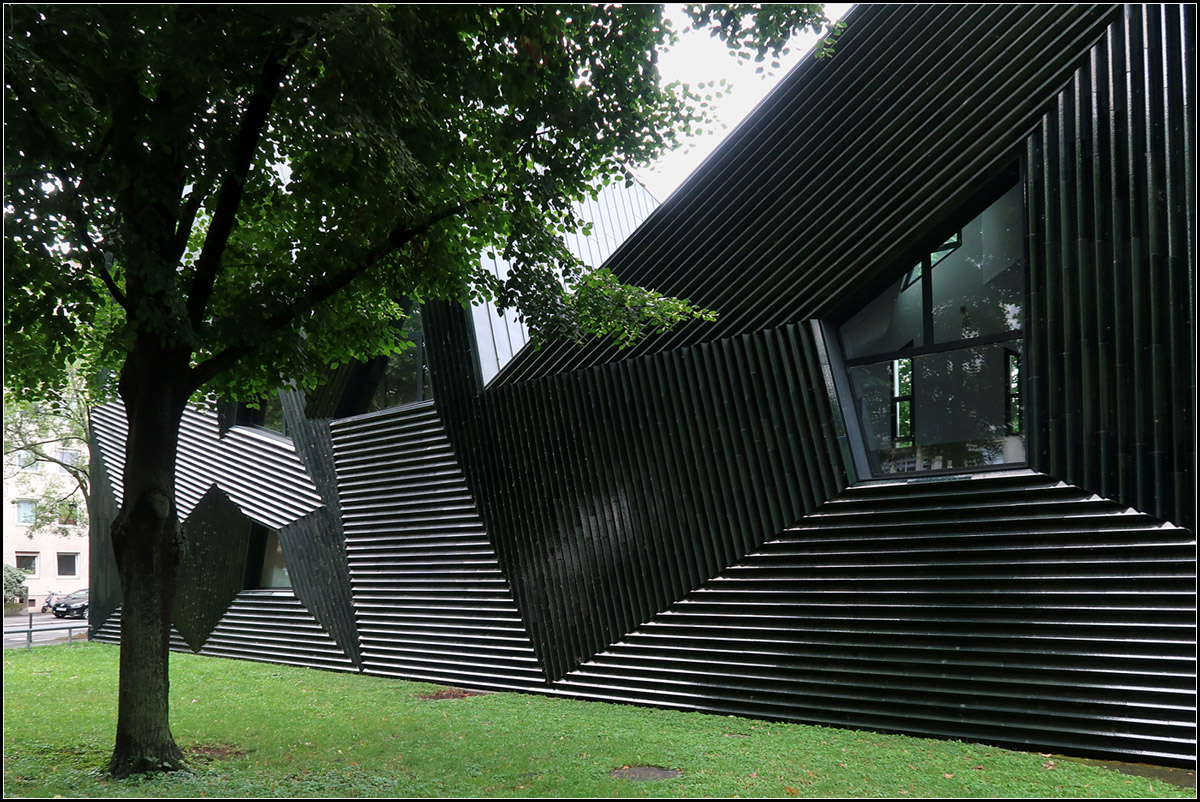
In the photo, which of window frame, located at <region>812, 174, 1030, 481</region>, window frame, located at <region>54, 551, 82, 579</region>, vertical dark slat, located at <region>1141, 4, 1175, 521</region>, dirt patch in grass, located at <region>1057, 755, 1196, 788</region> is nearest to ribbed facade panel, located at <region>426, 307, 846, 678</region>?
window frame, located at <region>812, 174, 1030, 481</region>

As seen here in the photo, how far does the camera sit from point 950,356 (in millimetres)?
8484

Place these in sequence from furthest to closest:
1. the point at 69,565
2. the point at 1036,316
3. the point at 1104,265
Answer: the point at 69,565
the point at 1036,316
the point at 1104,265

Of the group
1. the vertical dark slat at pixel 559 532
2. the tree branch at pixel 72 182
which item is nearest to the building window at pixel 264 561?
the vertical dark slat at pixel 559 532

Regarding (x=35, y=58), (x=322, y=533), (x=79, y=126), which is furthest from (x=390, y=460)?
(x=35, y=58)

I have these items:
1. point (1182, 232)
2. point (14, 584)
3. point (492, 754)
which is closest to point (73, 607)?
point (14, 584)

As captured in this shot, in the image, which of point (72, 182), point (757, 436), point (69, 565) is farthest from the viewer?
point (69, 565)

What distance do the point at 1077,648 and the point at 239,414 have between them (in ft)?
Answer: 50.4

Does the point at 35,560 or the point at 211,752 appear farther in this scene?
the point at 35,560

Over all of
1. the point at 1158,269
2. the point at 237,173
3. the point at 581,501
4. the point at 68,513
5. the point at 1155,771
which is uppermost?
the point at 237,173

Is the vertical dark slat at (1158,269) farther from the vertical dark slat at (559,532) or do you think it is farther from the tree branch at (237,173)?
the tree branch at (237,173)

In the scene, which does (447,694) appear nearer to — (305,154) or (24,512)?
(305,154)

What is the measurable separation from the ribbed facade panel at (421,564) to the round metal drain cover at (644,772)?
437cm

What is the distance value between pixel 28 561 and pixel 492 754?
3978 cm

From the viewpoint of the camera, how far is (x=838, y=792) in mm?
6203
